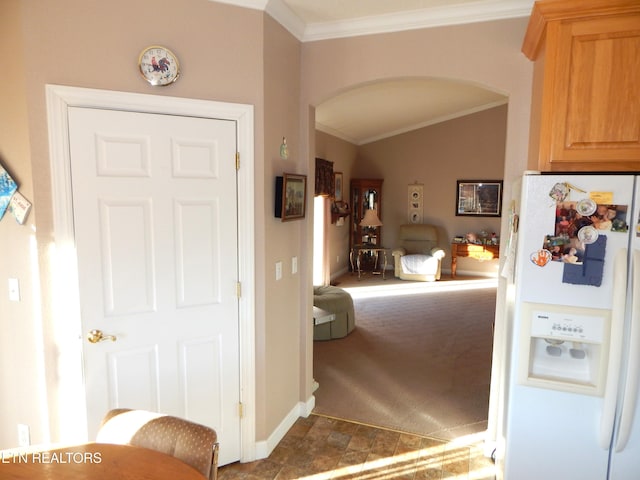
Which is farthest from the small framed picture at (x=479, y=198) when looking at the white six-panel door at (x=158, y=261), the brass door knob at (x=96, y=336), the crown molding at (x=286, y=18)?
the brass door knob at (x=96, y=336)

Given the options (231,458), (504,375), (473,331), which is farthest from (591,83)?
(473,331)

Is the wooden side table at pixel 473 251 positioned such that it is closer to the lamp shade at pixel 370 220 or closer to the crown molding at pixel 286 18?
the lamp shade at pixel 370 220

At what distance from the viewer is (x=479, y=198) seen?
8.03 meters

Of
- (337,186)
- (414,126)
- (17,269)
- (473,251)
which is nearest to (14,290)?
(17,269)

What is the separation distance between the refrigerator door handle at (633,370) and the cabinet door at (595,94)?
486 millimetres

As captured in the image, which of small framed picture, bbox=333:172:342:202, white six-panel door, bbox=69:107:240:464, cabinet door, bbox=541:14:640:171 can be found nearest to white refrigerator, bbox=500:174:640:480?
cabinet door, bbox=541:14:640:171

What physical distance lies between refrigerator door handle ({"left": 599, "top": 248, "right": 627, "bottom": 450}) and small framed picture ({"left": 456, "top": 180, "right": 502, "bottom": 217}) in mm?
6698

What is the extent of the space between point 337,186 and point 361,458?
5594 mm

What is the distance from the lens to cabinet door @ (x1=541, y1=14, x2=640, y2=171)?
170 centimetres

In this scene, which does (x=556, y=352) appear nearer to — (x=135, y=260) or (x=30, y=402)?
(x=135, y=260)

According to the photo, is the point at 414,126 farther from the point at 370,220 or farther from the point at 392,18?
the point at 392,18

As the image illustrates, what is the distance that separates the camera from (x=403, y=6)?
7.86 feet

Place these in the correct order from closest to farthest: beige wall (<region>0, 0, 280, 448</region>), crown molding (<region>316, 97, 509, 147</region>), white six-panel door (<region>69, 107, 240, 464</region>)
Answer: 1. beige wall (<region>0, 0, 280, 448</region>)
2. white six-panel door (<region>69, 107, 240, 464</region>)
3. crown molding (<region>316, 97, 509, 147</region>)

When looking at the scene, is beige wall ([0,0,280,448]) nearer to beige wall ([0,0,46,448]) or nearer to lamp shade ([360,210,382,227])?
beige wall ([0,0,46,448])
